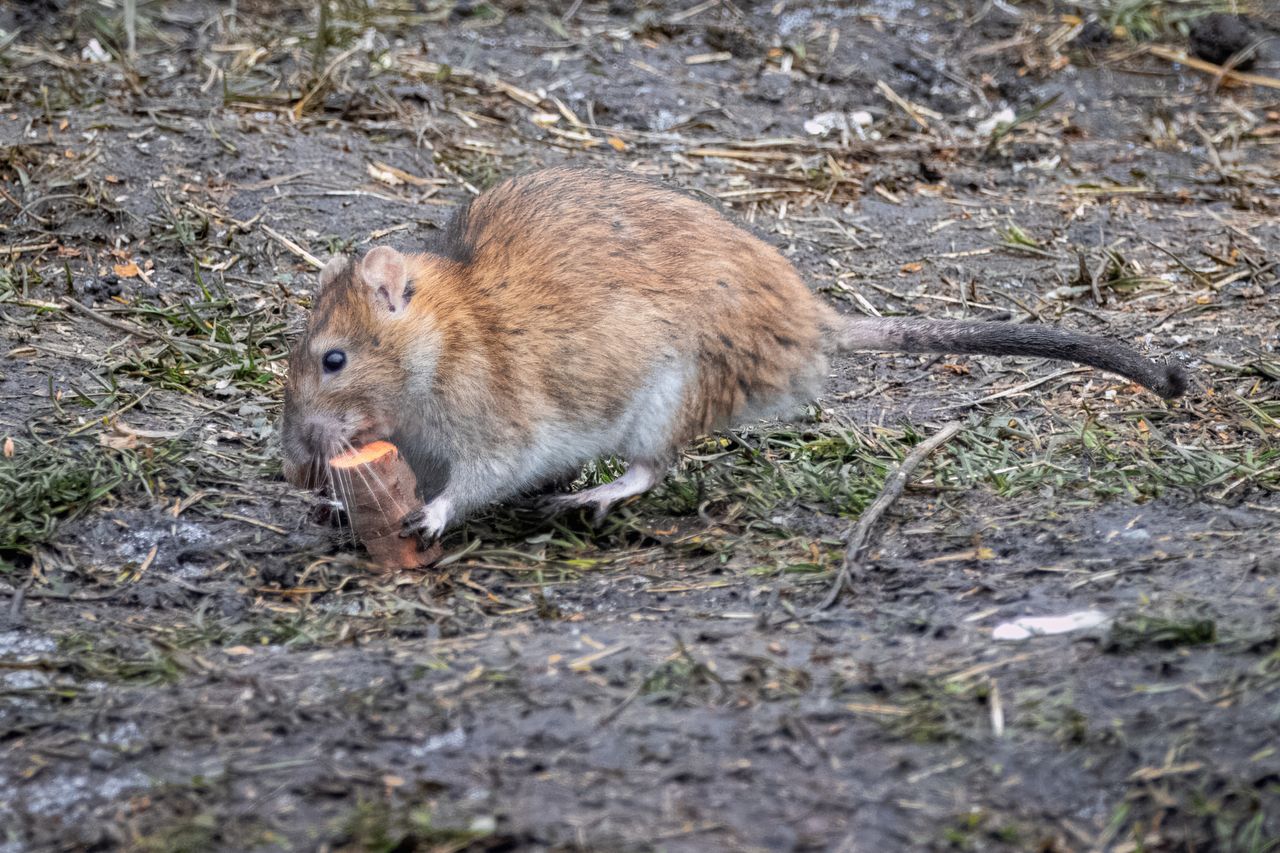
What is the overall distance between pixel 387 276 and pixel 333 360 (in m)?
0.34

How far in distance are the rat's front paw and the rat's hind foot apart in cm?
49

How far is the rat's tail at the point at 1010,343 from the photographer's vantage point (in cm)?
478

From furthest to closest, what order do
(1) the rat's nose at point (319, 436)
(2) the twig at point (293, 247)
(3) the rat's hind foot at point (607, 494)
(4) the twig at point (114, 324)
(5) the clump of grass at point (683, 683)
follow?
(2) the twig at point (293, 247) < (4) the twig at point (114, 324) < (3) the rat's hind foot at point (607, 494) < (1) the rat's nose at point (319, 436) < (5) the clump of grass at point (683, 683)

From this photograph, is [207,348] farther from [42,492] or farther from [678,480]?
[678,480]

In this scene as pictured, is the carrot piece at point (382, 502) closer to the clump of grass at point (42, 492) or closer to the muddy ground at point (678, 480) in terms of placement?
the muddy ground at point (678, 480)

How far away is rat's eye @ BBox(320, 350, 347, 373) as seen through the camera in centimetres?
470

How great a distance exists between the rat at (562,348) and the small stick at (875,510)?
36 cm

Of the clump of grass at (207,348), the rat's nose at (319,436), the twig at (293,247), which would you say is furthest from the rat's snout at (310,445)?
the twig at (293,247)

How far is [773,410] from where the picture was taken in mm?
5203

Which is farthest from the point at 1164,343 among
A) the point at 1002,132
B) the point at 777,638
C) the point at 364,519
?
the point at 364,519

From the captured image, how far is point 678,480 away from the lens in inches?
211

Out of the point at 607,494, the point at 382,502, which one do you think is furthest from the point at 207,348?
the point at 607,494

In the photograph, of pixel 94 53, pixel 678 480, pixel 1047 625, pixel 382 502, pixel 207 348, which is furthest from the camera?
pixel 94 53

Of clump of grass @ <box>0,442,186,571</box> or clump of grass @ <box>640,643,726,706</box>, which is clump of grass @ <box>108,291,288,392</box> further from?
clump of grass @ <box>640,643,726,706</box>
